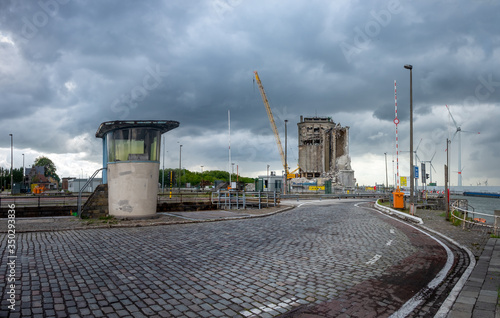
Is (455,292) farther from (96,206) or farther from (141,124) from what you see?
(96,206)

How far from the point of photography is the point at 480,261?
7734 millimetres

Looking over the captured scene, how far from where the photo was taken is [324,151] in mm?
115625

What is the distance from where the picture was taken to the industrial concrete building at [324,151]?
102 meters

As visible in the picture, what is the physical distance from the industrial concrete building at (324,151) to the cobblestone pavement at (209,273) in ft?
295

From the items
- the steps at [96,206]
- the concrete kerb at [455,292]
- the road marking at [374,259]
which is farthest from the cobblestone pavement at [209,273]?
the steps at [96,206]

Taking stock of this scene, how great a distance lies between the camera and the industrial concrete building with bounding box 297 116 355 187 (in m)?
102

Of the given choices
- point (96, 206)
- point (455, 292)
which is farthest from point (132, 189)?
point (455, 292)

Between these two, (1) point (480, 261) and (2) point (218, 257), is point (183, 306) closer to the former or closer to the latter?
(2) point (218, 257)

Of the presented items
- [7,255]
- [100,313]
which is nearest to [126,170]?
[7,255]

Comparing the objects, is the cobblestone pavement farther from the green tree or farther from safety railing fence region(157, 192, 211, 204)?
the green tree

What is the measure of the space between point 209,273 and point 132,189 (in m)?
10.5

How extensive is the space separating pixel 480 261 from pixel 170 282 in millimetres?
6790

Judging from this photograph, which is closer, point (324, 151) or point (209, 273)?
point (209, 273)

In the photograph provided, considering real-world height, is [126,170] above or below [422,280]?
above
